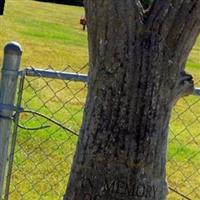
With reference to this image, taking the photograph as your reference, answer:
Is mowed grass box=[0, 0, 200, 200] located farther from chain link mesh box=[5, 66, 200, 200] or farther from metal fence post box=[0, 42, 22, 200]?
metal fence post box=[0, 42, 22, 200]

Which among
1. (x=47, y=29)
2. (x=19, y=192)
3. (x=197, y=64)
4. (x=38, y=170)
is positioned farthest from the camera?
(x=47, y=29)

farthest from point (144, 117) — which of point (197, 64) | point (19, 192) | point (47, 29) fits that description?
point (47, 29)

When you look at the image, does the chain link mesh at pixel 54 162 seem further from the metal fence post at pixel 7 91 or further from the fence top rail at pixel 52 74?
the metal fence post at pixel 7 91

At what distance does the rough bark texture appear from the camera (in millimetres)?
2949

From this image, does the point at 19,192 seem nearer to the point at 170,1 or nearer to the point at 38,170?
the point at 38,170

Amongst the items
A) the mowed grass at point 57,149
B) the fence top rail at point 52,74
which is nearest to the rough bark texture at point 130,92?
the fence top rail at point 52,74

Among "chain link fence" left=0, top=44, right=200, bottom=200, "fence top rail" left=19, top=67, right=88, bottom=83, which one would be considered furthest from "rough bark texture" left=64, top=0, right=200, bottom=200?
"chain link fence" left=0, top=44, right=200, bottom=200

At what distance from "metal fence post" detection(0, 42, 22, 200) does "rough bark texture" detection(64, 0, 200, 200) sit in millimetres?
389

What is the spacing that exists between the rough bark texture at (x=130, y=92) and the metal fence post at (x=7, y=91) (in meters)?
0.39

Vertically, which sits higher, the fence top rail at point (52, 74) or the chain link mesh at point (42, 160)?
the fence top rail at point (52, 74)

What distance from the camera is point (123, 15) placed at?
2.94m

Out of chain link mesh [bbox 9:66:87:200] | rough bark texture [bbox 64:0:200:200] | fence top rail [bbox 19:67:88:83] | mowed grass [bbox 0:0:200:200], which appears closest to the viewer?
rough bark texture [bbox 64:0:200:200]

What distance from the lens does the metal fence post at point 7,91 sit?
3283 mm

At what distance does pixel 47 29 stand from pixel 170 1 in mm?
24464
